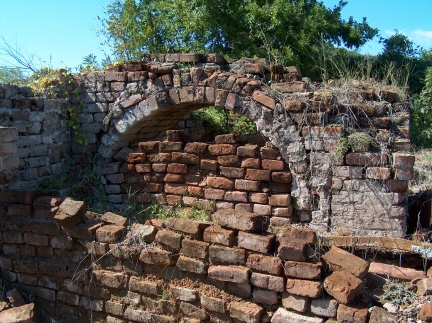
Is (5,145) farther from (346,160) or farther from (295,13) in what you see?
A: (295,13)

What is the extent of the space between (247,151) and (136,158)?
1585 millimetres

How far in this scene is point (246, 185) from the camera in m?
4.91

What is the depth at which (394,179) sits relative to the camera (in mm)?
4133

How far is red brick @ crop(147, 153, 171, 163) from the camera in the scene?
5336 millimetres

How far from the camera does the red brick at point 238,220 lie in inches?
128

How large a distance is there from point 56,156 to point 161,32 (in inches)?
287

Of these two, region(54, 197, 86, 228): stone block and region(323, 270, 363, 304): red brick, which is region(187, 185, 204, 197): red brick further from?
region(323, 270, 363, 304): red brick

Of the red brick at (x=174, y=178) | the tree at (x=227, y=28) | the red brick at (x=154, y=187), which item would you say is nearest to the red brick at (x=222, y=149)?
the red brick at (x=174, y=178)

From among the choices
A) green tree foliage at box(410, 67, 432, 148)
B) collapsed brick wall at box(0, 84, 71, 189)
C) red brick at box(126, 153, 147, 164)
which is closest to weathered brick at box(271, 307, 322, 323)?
red brick at box(126, 153, 147, 164)

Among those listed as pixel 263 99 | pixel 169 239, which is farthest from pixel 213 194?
pixel 169 239

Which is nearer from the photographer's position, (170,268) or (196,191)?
(170,268)

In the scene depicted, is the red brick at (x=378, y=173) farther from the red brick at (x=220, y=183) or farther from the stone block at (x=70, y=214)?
the stone block at (x=70, y=214)

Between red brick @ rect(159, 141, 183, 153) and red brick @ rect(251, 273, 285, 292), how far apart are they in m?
2.45

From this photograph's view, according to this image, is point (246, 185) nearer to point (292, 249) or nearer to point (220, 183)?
point (220, 183)
